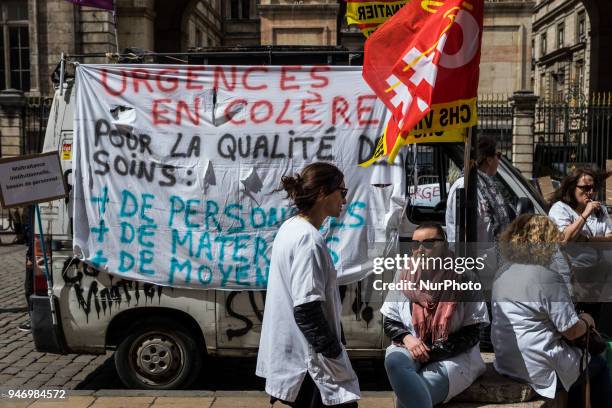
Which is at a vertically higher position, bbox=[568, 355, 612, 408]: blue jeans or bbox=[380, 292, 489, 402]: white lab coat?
bbox=[380, 292, 489, 402]: white lab coat

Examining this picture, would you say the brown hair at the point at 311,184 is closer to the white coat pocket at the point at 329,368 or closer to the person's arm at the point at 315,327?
the person's arm at the point at 315,327

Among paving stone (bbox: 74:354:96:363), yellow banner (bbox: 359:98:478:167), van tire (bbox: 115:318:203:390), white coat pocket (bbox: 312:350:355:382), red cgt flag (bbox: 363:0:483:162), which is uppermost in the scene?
red cgt flag (bbox: 363:0:483:162)

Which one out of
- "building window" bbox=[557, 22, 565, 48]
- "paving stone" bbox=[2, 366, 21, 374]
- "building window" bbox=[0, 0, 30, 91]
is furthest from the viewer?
"building window" bbox=[557, 22, 565, 48]

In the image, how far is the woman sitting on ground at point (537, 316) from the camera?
12.6ft

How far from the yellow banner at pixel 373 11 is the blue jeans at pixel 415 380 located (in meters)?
3.73

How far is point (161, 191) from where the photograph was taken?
5328 mm

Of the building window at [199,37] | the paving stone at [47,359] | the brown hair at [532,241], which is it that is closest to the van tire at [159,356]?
the paving stone at [47,359]

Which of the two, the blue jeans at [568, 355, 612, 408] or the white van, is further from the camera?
the white van

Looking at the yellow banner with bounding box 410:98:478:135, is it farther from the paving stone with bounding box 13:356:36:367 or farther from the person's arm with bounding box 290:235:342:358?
the paving stone with bounding box 13:356:36:367

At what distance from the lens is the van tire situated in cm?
551

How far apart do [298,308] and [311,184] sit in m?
0.61

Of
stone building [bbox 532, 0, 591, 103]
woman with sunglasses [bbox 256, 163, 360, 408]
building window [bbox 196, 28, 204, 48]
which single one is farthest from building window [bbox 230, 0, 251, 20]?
woman with sunglasses [bbox 256, 163, 360, 408]

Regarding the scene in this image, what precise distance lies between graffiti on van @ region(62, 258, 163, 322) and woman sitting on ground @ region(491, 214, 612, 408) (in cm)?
278

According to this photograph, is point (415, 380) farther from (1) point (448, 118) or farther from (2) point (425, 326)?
(1) point (448, 118)
